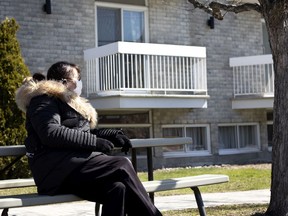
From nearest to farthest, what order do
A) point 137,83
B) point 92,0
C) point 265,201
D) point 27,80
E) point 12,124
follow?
point 27,80, point 265,201, point 12,124, point 137,83, point 92,0

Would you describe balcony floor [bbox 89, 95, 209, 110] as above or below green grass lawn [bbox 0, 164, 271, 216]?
above

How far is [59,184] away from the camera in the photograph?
15.7ft

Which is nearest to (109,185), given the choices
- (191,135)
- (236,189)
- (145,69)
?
(236,189)

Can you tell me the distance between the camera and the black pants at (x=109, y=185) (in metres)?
4.76

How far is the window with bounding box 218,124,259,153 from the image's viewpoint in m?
17.4

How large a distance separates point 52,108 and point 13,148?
61 centimetres

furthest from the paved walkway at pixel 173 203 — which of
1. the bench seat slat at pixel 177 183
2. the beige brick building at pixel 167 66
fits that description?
the beige brick building at pixel 167 66

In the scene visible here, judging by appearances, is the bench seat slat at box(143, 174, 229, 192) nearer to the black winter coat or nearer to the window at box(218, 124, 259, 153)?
the black winter coat

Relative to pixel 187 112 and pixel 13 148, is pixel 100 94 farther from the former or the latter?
pixel 13 148

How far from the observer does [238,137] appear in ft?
58.1

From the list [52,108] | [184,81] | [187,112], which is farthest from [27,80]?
[187,112]

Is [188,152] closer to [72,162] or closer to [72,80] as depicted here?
[72,80]

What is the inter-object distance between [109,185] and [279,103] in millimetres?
2525

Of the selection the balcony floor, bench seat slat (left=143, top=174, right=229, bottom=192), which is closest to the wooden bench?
bench seat slat (left=143, top=174, right=229, bottom=192)
